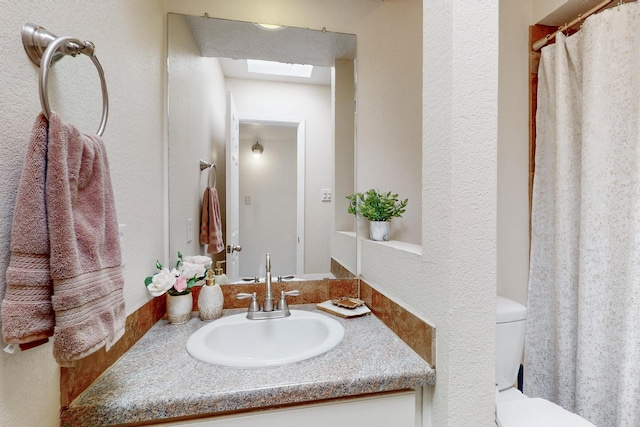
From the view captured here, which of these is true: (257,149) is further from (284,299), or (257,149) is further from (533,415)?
(533,415)

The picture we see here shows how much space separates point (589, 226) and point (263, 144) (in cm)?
143

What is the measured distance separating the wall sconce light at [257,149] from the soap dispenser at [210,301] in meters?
0.56

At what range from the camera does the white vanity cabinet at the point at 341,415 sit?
686 millimetres

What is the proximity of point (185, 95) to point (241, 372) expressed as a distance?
1088 millimetres

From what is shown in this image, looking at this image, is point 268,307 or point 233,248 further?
point 233,248

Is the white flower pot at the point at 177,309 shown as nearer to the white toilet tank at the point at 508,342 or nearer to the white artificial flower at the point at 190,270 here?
the white artificial flower at the point at 190,270

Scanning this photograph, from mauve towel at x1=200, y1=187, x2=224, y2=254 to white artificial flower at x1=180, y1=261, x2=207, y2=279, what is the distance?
16 centimetres

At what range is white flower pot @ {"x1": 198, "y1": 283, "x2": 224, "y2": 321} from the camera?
3.62 ft

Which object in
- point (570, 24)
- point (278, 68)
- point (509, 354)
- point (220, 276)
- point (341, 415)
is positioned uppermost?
point (570, 24)

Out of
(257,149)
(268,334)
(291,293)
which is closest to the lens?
(268,334)

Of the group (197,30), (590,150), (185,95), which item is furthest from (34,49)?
(590,150)

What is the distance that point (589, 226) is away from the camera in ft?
3.97

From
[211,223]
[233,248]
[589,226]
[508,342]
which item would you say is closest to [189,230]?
[211,223]

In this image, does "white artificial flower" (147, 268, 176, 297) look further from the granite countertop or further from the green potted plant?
the green potted plant
